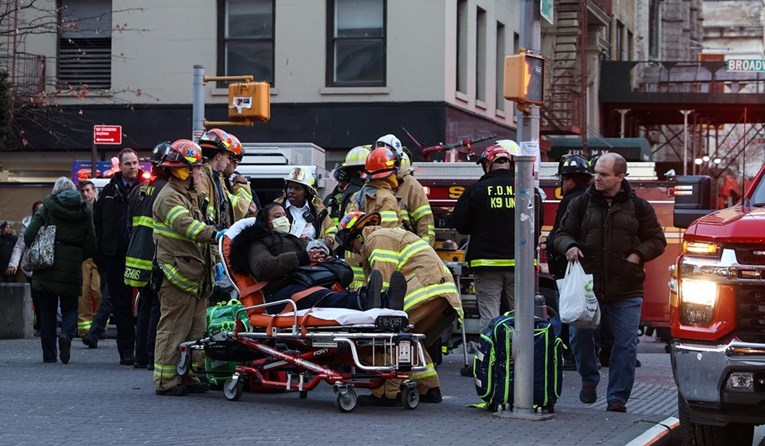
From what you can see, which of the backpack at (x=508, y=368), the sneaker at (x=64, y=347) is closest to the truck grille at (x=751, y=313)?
the backpack at (x=508, y=368)

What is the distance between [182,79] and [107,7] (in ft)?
6.77

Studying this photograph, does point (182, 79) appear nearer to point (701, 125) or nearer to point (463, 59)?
point (463, 59)

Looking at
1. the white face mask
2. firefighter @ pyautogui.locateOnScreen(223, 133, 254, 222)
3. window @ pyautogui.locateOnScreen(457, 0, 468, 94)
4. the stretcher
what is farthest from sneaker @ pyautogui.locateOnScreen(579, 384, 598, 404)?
window @ pyautogui.locateOnScreen(457, 0, 468, 94)

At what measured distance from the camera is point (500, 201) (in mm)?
13984

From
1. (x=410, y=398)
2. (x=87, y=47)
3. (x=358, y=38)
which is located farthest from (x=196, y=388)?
(x=87, y=47)

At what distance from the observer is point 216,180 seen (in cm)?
1313

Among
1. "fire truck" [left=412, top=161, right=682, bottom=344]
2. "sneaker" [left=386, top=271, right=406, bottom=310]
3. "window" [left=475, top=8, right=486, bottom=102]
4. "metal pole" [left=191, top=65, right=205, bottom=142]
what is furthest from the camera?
"window" [left=475, top=8, right=486, bottom=102]

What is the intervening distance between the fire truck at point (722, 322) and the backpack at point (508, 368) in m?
1.91

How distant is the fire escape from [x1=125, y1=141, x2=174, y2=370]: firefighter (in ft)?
79.8

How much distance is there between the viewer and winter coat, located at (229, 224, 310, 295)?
10828 millimetres

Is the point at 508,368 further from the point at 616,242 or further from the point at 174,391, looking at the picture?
the point at 174,391

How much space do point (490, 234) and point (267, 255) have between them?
3.54 meters

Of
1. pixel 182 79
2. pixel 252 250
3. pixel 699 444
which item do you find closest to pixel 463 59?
pixel 182 79

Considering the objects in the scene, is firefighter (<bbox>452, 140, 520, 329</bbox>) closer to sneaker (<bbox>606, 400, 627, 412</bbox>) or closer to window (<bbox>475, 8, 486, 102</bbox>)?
sneaker (<bbox>606, 400, 627, 412</bbox>)
